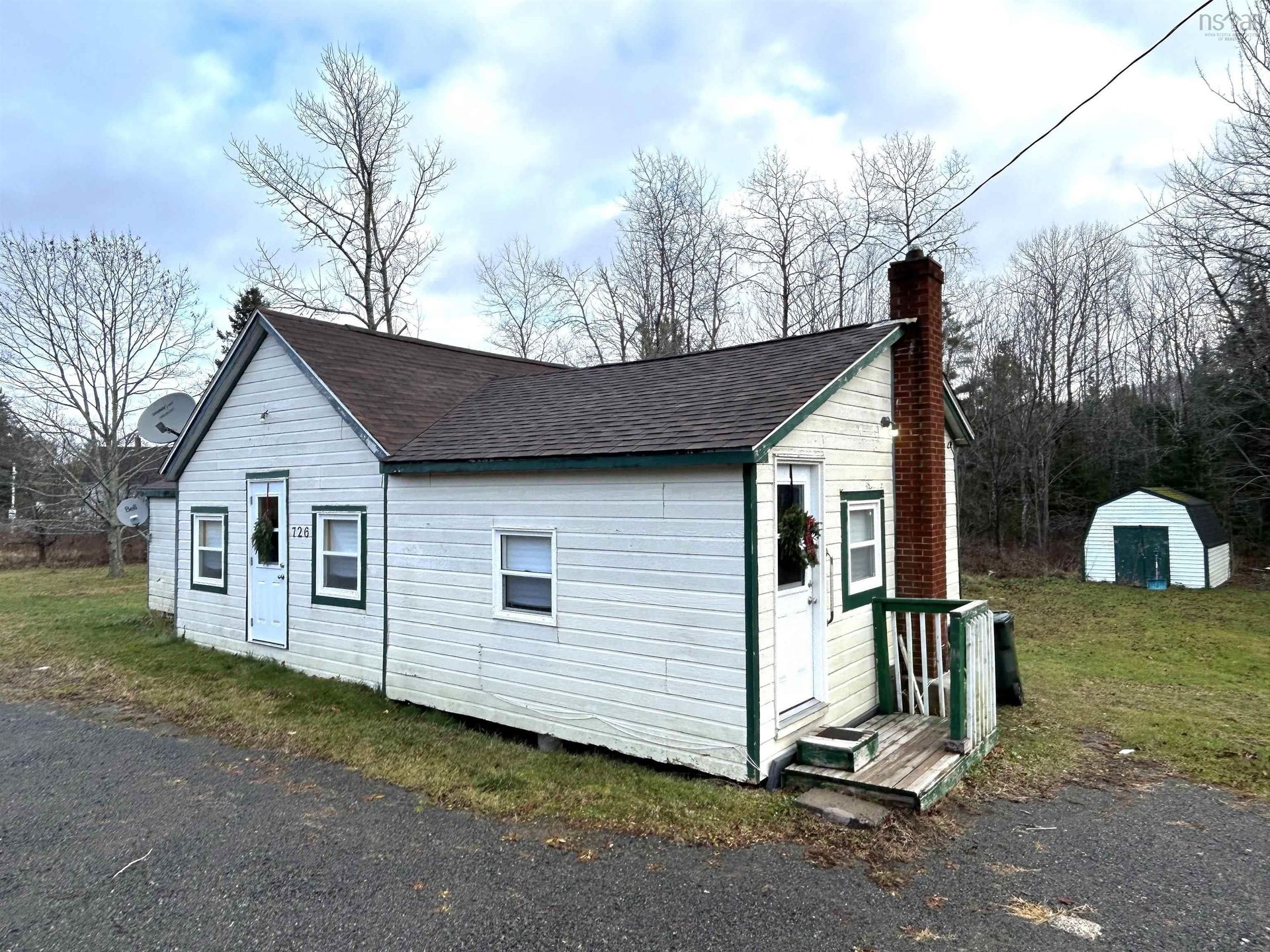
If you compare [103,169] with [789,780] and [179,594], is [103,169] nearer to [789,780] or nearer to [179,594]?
[179,594]

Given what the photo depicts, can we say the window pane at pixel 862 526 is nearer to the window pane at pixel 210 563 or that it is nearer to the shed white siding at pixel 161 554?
the window pane at pixel 210 563

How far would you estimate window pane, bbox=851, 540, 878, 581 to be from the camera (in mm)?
7104

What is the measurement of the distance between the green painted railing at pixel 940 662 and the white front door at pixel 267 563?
23.6 ft

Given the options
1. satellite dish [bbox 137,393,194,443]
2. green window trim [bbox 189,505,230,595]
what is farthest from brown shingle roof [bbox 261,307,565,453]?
satellite dish [bbox 137,393,194,443]

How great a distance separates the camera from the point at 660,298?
88.2ft

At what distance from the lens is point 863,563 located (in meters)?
7.29

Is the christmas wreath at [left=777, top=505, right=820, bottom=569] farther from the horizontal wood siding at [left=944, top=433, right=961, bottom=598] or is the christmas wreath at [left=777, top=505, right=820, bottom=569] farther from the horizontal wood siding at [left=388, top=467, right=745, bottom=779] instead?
the horizontal wood siding at [left=944, top=433, right=961, bottom=598]

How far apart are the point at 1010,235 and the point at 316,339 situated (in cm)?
2719

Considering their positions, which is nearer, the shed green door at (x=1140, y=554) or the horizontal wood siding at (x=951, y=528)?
the horizontal wood siding at (x=951, y=528)

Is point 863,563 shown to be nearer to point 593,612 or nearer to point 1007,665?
point 1007,665

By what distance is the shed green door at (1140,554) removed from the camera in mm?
21109

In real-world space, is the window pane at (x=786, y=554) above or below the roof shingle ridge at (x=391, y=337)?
below

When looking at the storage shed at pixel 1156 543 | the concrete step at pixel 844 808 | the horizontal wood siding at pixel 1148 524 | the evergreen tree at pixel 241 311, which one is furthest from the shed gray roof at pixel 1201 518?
the evergreen tree at pixel 241 311

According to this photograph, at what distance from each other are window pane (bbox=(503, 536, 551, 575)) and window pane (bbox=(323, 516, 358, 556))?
2.54 metres
